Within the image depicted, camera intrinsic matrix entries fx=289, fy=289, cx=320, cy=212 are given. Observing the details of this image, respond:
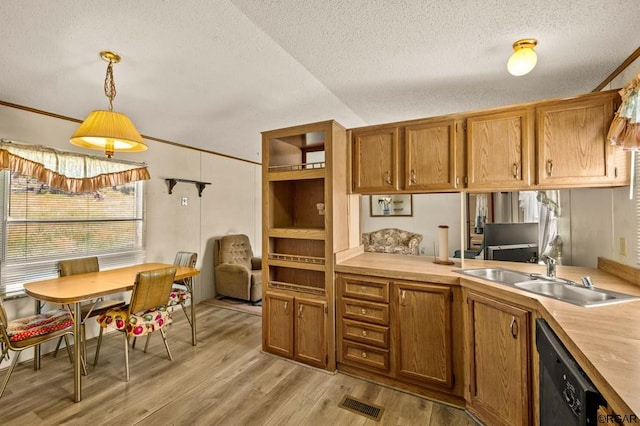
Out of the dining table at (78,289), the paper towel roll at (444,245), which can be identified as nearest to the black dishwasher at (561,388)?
the paper towel roll at (444,245)

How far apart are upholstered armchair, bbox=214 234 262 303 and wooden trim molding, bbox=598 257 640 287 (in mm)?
3894

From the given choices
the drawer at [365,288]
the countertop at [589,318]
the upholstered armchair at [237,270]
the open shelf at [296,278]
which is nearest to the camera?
the countertop at [589,318]

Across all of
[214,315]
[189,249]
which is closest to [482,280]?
[214,315]

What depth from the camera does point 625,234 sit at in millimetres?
1913

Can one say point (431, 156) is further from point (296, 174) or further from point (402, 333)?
point (402, 333)

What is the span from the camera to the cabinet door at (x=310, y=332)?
2535 millimetres

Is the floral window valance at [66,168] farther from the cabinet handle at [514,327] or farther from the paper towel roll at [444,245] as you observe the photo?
the cabinet handle at [514,327]

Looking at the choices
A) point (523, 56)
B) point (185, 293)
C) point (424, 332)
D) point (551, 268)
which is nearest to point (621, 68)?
point (523, 56)

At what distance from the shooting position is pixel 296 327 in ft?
8.76

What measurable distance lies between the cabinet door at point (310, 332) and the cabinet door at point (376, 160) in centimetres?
115

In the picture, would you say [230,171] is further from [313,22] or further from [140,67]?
[313,22]

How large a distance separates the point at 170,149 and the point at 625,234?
4730mm

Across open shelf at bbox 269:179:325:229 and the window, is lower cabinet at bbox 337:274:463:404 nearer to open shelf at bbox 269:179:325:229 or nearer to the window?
open shelf at bbox 269:179:325:229

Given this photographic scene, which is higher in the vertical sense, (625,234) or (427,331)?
(625,234)
